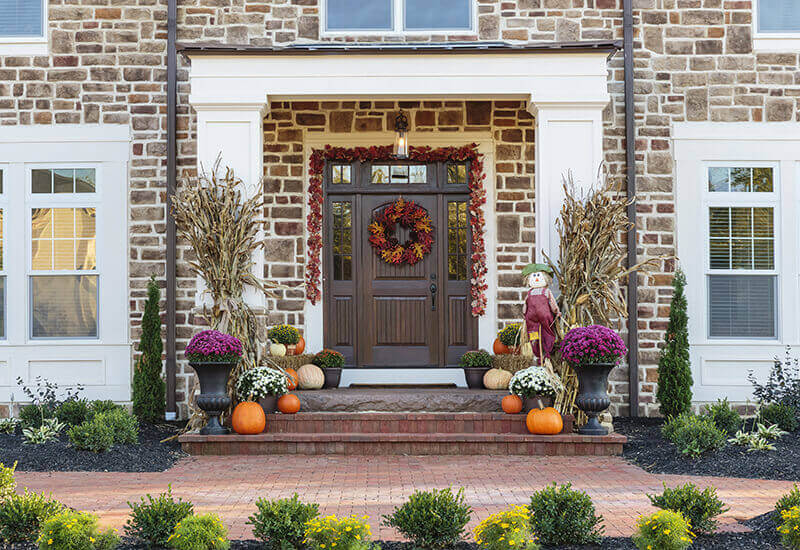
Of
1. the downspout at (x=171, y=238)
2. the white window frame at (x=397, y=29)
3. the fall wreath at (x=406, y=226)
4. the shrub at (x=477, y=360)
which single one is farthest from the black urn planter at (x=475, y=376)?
the white window frame at (x=397, y=29)

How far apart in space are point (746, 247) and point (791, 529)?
6342mm

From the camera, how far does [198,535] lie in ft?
13.5

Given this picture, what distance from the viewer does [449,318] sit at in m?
10.4

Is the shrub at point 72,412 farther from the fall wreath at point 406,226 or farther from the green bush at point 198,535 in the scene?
the green bush at point 198,535

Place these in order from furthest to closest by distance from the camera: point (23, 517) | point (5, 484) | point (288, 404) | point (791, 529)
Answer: point (288, 404)
point (5, 484)
point (23, 517)
point (791, 529)

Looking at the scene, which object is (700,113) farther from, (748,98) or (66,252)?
(66,252)

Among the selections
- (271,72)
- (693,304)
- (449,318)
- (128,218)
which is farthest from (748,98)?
(128,218)

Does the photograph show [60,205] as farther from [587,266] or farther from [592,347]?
[592,347]

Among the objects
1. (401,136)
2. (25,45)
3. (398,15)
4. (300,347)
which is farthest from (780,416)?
(25,45)

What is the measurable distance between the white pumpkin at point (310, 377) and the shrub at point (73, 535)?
5.20 m

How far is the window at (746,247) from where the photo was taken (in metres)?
10.1

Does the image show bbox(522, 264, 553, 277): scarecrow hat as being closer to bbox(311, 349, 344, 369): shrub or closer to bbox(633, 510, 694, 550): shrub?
bbox(311, 349, 344, 369): shrub

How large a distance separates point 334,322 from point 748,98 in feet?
17.7

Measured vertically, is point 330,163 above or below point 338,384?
above
